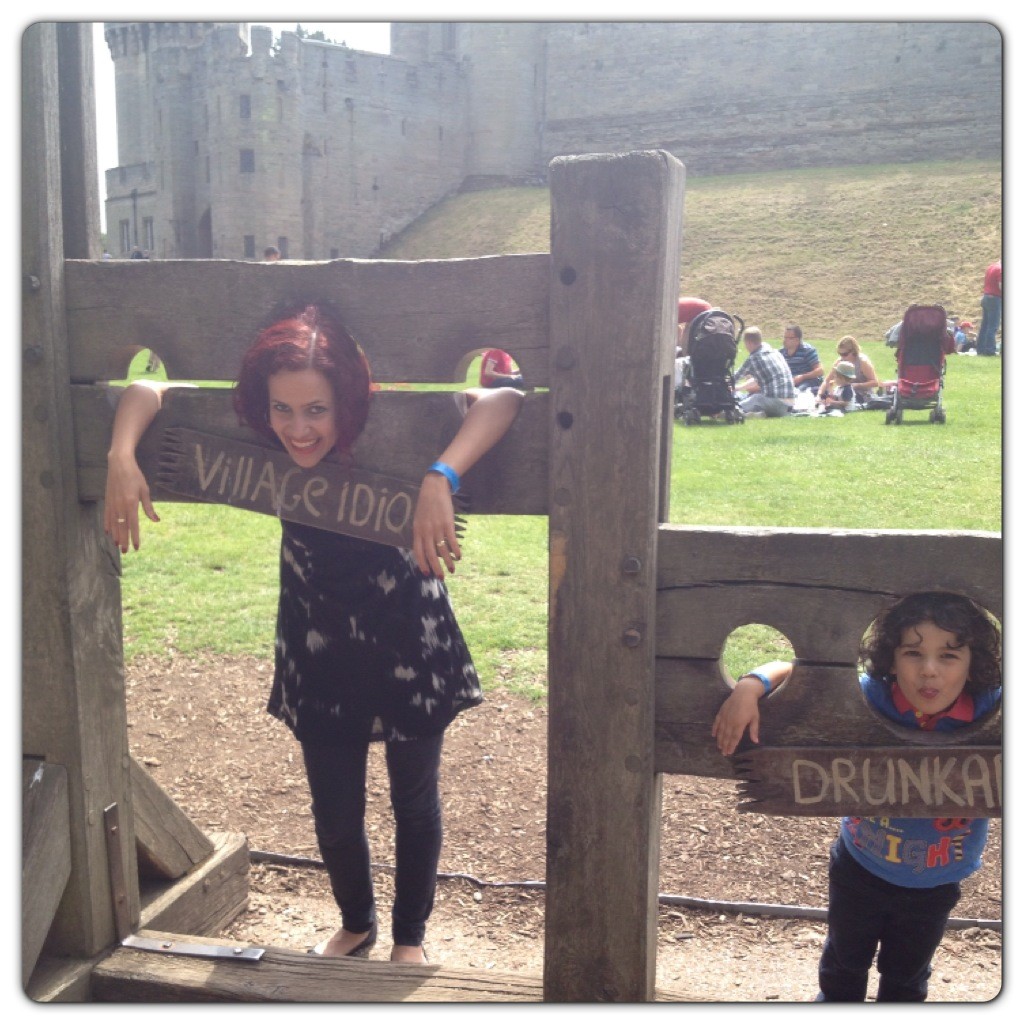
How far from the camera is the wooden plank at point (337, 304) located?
1.97m

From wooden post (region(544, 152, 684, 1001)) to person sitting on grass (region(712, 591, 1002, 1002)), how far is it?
22 centimetres

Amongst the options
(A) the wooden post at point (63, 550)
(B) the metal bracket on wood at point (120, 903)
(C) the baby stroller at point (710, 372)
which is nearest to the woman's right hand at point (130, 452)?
(A) the wooden post at point (63, 550)

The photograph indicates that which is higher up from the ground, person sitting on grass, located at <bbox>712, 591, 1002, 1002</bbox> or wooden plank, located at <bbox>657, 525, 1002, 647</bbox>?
wooden plank, located at <bbox>657, 525, 1002, 647</bbox>

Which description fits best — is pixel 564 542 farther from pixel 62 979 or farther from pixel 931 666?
pixel 62 979

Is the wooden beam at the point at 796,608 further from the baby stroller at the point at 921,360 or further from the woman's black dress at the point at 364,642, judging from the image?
the baby stroller at the point at 921,360

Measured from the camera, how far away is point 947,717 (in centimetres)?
203

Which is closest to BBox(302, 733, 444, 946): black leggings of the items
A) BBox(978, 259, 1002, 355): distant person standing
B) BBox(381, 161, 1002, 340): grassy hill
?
BBox(978, 259, 1002, 355): distant person standing

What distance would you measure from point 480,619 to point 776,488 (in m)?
2.69

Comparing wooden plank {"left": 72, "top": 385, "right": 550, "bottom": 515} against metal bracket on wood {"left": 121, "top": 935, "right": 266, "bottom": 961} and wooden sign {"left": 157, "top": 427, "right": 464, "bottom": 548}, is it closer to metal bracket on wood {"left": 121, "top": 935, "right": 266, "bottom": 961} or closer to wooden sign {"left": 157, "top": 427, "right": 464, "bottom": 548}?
wooden sign {"left": 157, "top": 427, "right": 464, "bottom": 548}

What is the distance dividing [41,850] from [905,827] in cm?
170

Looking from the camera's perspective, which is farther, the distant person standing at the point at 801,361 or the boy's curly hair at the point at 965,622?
the distant person standing at the point at 801,361

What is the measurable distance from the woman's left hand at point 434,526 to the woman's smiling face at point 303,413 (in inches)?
8.4

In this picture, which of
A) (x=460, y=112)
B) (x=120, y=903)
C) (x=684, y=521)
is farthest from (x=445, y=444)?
(x=460, y=112)

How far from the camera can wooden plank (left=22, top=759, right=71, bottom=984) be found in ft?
7.53
